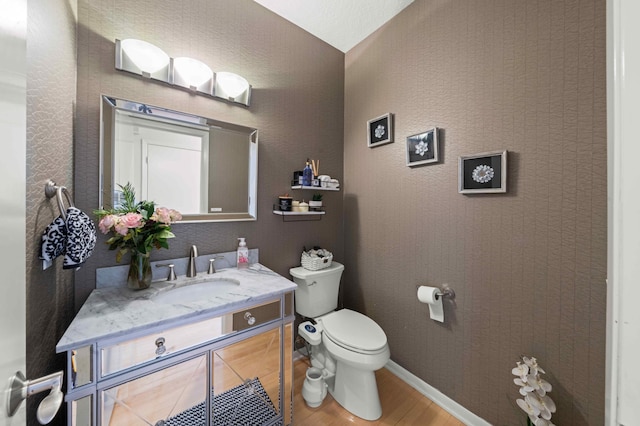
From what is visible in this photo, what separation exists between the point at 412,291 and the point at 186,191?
5.37ft

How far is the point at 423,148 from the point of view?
1521mm

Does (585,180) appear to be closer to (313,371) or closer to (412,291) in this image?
(412,291)

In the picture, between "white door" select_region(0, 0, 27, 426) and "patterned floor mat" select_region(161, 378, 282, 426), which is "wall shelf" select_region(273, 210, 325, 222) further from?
"white door" select_region(0, 0, 27, 426)

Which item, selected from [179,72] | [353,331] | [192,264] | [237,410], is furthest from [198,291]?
[179,72]

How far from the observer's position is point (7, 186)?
369mm

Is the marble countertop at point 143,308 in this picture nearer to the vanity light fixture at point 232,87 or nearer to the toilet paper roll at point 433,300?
the toilet paper roll at point 433,300

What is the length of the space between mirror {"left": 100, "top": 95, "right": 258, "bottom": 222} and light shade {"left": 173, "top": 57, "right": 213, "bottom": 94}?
0.18 m

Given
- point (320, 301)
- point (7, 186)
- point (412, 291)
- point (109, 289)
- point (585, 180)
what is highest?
point (585, 180)

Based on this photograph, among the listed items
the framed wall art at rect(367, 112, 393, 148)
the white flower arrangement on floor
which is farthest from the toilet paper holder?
the framed wall art at rect(367, 112, 393, 148)

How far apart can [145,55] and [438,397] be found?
2676mm

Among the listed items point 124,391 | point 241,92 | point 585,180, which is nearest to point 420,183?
point 585,180

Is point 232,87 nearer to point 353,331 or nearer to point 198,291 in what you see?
point 198,291

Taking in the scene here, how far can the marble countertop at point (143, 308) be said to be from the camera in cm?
81

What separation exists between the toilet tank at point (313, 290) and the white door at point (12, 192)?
1.37m
